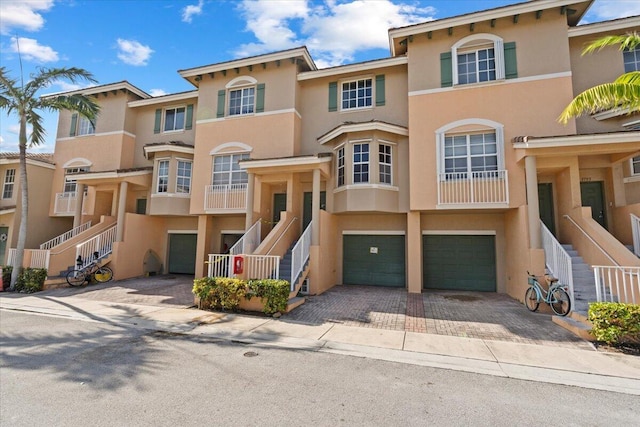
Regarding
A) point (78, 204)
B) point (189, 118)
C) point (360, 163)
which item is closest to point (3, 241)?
point (78, 204)

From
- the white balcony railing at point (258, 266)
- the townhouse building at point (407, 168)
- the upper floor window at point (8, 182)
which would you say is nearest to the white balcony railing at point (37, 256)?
the townhouse building at point (407, 168)

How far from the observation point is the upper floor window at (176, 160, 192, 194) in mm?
16172

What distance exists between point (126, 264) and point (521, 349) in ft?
54.8

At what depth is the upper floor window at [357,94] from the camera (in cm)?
1443

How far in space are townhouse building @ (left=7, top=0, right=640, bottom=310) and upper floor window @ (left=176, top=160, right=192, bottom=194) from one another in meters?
0.08

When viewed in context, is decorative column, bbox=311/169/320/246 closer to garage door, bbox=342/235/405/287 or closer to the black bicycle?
garage door, bbox=342/235/405/287

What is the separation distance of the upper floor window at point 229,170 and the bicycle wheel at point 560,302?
41.5 feet

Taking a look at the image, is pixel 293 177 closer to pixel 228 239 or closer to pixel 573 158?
pixel 228 239

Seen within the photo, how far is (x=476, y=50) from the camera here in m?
12.4

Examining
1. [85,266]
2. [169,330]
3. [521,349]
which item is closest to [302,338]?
[169,330]

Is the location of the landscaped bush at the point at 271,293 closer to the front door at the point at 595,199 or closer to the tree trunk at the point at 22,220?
the tree trunk at the point at 22,220

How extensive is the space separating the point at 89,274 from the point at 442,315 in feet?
49.2

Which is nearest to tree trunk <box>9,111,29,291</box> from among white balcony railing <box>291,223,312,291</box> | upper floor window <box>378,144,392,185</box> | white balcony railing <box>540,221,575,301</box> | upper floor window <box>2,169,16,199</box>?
upper floor window <box>2,169,16,199</box>

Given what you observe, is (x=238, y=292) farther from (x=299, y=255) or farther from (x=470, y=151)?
(x=470, y=151)
